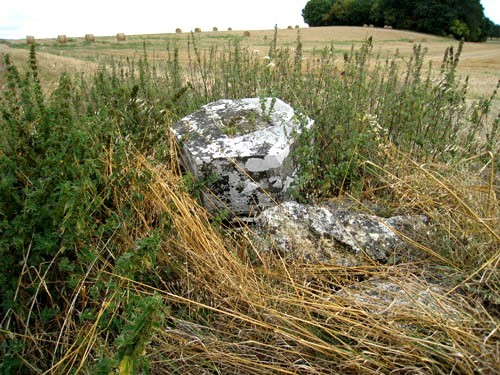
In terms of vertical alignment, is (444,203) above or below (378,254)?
above

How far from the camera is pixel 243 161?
11.5ft

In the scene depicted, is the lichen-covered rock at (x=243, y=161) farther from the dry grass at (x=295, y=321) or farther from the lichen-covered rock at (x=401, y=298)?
the lichen-covered rock at (x=401, y=298)

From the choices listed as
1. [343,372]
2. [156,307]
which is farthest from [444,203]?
[156,307]

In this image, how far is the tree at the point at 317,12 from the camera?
2638 inches

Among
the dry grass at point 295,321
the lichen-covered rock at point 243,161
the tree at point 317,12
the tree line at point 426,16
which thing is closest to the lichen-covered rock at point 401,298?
the dry grass at point 295,321

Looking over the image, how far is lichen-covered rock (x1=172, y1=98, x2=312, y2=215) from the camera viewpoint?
11.5 feet

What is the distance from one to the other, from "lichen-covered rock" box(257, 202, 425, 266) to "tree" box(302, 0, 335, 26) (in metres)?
68.4

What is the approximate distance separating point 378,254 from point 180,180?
4.98ft

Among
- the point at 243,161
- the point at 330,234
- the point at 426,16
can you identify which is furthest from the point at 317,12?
the point at 330,234

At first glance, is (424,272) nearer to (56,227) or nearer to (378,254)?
(378,254)

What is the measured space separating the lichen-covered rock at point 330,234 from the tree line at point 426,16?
4863 centimetres

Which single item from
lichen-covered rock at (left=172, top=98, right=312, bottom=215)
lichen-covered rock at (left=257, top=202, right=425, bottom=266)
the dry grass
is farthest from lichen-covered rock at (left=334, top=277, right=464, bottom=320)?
lichen-covered rock at (left=172, top=98, right=312, bottom=215)

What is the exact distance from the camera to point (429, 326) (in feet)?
7.04

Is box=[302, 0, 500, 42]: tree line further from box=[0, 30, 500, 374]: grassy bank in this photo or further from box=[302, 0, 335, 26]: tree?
box=[0, 30, 500, 374]: grassy bank
